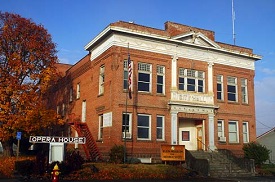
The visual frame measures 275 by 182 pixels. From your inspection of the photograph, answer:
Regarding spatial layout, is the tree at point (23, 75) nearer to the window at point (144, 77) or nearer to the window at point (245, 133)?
the window at point (144, 77)

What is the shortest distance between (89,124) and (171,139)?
311 inches

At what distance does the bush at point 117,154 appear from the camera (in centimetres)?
2384

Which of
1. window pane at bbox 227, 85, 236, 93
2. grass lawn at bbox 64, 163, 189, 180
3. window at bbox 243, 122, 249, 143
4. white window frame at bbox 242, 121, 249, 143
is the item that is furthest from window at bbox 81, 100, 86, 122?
window at bbox 243, 122, 249, 143

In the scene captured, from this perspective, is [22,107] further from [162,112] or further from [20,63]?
[162,112]

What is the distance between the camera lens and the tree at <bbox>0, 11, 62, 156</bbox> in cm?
2750

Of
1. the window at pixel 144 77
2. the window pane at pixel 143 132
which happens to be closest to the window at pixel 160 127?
the window pane at pixel 143 132

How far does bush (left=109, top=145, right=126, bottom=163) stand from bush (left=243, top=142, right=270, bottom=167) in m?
12.5

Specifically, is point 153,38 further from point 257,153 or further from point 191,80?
point 257,153

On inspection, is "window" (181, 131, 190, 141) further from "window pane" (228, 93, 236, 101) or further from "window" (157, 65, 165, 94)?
"window pane" (228, 93, 236, 101)

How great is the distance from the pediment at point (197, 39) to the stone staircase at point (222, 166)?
10067 millimetres

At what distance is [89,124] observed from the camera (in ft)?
101

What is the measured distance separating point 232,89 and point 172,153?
11722 mm

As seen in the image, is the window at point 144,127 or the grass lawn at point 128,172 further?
the window at point 144,127

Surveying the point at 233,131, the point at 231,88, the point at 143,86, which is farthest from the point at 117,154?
the point at 231,88
